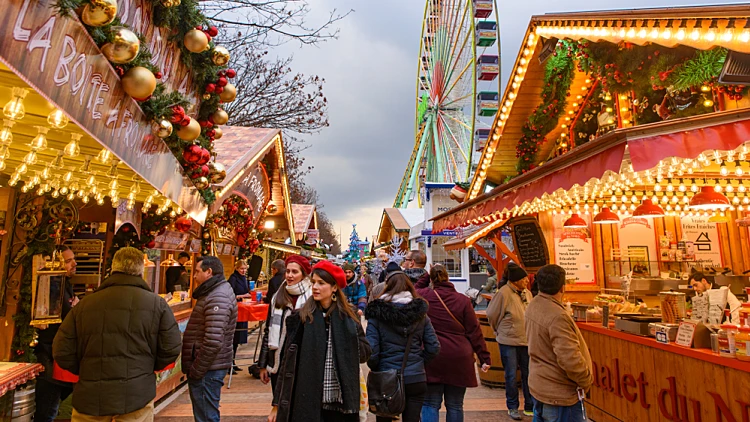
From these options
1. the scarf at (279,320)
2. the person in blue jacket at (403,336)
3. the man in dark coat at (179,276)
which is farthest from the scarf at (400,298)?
the man in dark coat at (179,276)

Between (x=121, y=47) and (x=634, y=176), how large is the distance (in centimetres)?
470

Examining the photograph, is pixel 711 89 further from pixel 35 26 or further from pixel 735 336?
pixel 35 26

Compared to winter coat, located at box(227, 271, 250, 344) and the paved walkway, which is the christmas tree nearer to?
winter coat, located at box(227, 271, 250, 344)

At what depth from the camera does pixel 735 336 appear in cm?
321

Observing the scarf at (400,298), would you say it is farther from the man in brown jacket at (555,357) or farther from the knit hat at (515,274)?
the knit hat at (515,274)

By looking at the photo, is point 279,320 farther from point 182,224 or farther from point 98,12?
point 182,224

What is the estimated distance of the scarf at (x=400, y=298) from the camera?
128 inches

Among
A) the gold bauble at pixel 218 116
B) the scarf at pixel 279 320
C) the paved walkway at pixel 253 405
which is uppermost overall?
the gold bauble at pixel 218 116

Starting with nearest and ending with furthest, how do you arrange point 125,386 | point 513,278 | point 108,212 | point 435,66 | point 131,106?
1. point 131,106
2. point 125,386
3. point 513,278
4. point 108,212
5. point 435,66

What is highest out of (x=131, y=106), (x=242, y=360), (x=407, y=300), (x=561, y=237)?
(x=131, y=106)

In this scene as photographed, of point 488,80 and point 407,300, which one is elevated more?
point 488,80

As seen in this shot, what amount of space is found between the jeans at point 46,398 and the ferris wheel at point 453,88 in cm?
1262

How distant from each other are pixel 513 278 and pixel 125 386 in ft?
12.9

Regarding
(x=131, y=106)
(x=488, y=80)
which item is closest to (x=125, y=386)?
(x=131, y=106)
